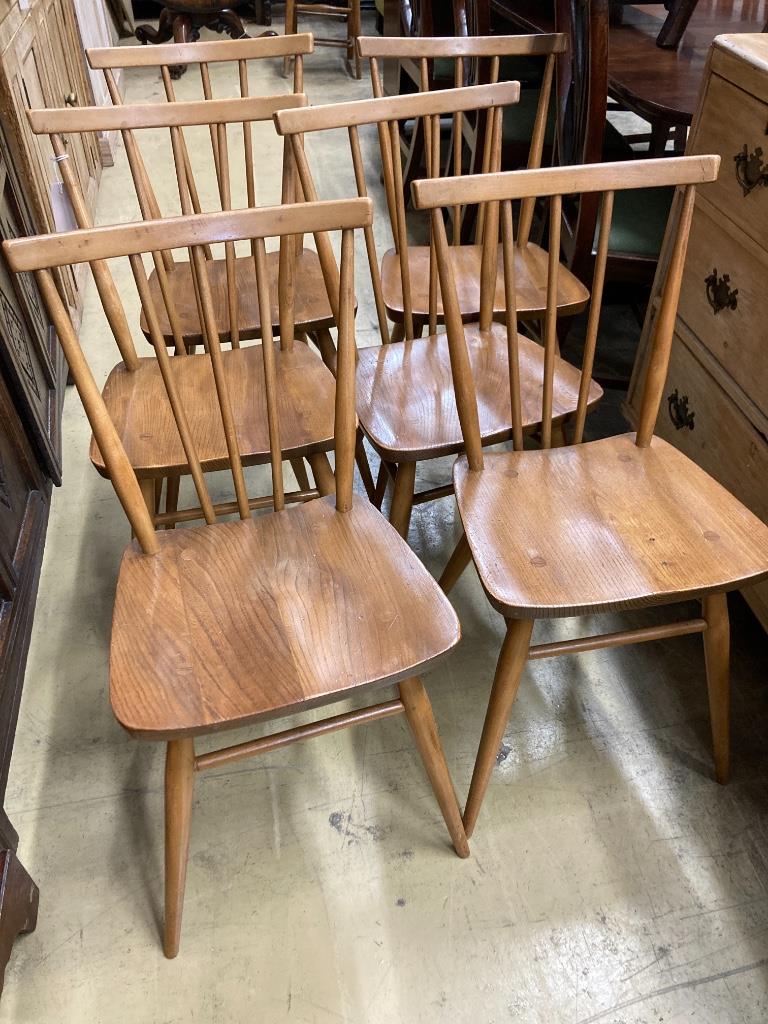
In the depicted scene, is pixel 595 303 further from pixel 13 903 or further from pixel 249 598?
pixel 13 903

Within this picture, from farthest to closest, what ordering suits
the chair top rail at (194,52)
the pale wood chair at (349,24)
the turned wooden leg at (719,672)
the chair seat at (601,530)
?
1. the pale wood chair at (349,24)
2. the chair top rail at (194,52)
3. the turned wooden leg at (719,672)
4. the chair seat at (601,530)

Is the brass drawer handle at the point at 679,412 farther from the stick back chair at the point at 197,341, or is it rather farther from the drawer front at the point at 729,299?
the stick back chair at the point at 197,341

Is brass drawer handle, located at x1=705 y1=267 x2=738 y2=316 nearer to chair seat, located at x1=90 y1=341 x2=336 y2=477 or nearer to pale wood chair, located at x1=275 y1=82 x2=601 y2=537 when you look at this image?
pale wood chair, located at x1=275 y1=82 x2=601 y2=537

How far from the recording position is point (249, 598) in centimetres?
99

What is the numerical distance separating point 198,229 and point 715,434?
972mm

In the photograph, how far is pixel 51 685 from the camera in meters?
1.43

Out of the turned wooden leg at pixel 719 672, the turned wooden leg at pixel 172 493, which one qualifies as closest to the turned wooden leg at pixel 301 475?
the turned wooden leg at pixel 172 493

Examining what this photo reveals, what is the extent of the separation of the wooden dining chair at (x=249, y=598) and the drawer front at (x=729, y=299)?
67 cm

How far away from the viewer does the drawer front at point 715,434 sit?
1.26m

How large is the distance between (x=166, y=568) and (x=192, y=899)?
20.4 inches

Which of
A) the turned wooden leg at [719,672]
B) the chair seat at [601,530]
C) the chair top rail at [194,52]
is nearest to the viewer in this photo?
the chair seat at [601,530]

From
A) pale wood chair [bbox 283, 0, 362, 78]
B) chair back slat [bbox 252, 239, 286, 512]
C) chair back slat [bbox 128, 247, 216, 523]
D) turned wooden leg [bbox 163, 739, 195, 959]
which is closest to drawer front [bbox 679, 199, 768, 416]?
chair back slat [bbox 252, 239, 286, 512]

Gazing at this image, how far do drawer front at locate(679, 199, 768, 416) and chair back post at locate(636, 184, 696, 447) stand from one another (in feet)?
0.54

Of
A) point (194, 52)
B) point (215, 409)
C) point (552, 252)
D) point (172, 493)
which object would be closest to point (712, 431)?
point (552, 252)
